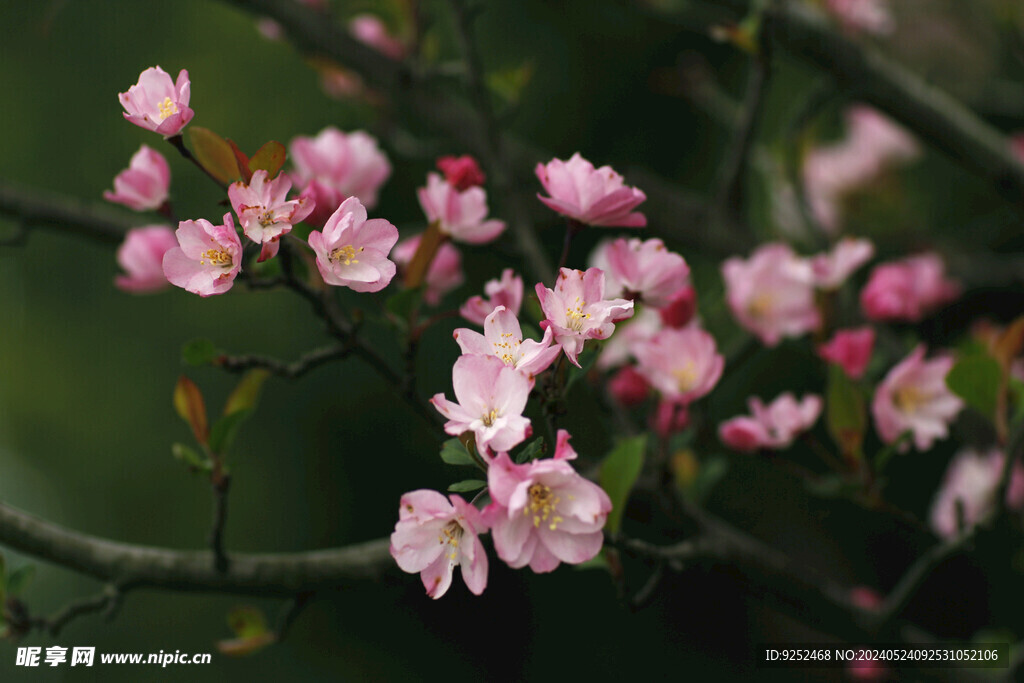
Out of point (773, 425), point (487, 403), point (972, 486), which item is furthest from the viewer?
point (972, 486)

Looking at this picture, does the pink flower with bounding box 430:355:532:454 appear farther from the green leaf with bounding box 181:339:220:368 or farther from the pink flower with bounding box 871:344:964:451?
the pink flower with bounding box 871:344:964:451

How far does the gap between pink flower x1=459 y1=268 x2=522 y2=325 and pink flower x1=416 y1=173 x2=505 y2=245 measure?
0.09 m

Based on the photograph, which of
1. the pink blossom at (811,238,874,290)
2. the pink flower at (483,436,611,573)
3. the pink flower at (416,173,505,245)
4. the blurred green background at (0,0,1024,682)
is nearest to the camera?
Answer: the pink flower at (483,436,611,573)

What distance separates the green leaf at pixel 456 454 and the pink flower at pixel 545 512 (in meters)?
0.04

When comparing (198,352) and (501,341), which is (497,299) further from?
(198,352)

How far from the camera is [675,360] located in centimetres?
74

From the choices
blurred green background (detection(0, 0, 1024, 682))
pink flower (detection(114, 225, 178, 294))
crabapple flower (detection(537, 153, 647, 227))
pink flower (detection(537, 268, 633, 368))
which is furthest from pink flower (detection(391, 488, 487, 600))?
blurred green background (detection(0, 0, 1024, 682))

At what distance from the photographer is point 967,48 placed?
8.10ft

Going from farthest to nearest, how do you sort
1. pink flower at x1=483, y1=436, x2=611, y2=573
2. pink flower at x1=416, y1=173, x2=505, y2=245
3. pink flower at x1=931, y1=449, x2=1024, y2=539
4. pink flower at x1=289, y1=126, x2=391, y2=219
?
pink flower at x1=931, y1=449, x2=1024, y2=539 < pink flower at x1=289, y1=126, x2=391, y2=219 < pink flower at x1=416, y1=173, x2=505, y2=245 < pink flower at x1=483, y1=436, x2=611, y2=573

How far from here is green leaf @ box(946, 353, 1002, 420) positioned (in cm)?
72

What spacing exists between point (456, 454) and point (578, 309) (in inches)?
4.9

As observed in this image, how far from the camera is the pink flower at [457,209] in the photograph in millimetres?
681

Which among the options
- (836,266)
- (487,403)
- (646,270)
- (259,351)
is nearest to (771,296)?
(836,266)

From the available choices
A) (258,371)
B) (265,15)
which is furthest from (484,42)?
(258,371)
